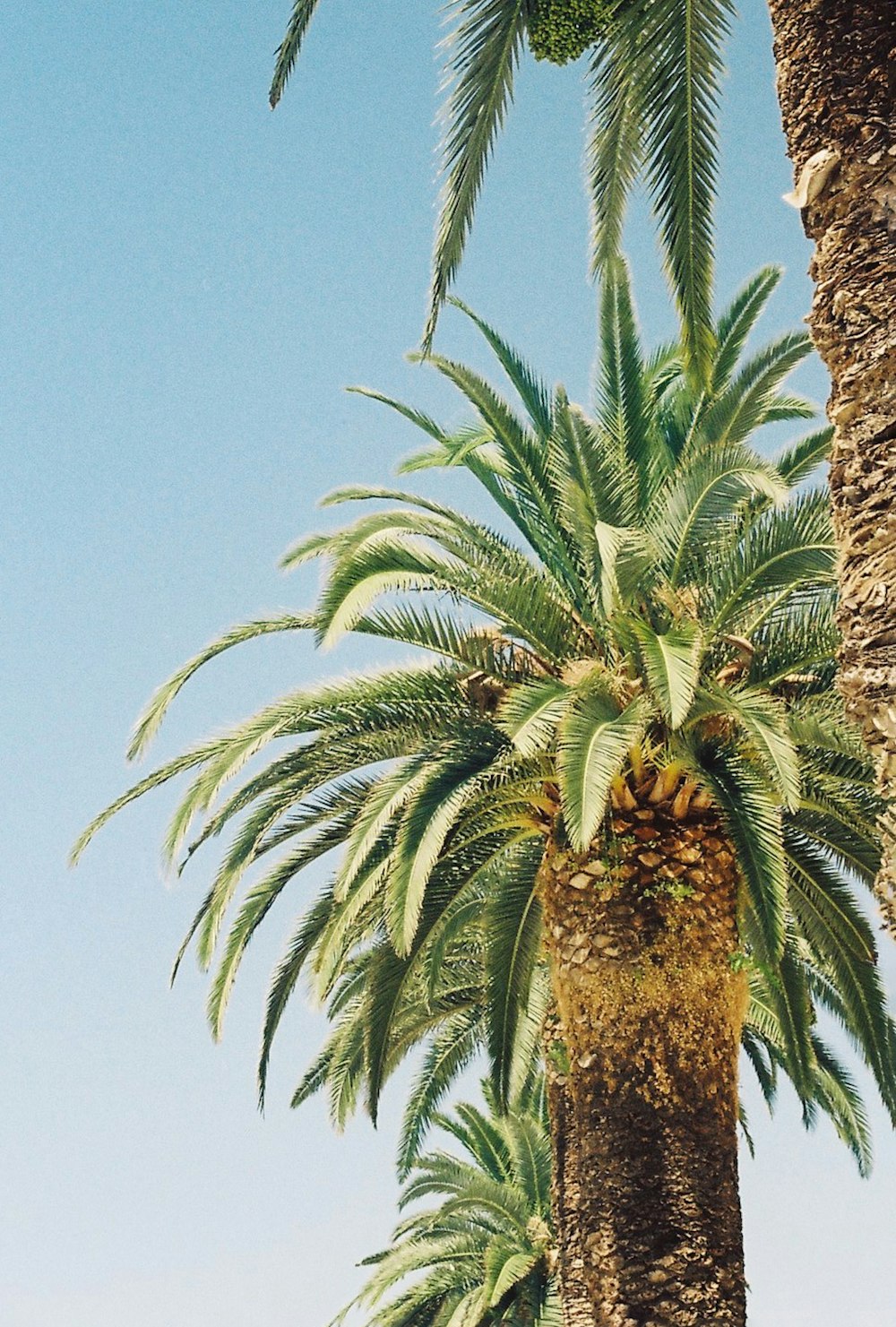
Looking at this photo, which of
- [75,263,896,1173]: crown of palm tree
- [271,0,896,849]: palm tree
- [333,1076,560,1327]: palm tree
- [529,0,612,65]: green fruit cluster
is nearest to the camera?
[271,0,896,849]: palm tree

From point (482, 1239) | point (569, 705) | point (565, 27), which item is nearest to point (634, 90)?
point (565, 27)

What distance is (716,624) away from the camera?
11164 millimetres

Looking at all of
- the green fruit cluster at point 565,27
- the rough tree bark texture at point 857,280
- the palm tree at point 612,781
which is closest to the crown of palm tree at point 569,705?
the palm tree at point 612,781

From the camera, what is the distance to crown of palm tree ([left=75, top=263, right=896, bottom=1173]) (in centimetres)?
1037

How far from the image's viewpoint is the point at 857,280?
4848 millimetres

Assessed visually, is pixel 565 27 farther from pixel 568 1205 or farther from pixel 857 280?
pixel 568 1205

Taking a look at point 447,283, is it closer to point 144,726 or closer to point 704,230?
point 704,230

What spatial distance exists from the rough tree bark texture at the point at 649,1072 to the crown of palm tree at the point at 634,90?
14.4 ft

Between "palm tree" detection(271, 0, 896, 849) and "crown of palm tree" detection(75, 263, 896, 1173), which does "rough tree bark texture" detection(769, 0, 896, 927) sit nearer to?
"palm tree" detection(271, 0, 896, 849)

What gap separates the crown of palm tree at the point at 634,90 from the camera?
8523mm

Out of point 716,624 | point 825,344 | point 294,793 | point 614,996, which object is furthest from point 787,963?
point 825,344

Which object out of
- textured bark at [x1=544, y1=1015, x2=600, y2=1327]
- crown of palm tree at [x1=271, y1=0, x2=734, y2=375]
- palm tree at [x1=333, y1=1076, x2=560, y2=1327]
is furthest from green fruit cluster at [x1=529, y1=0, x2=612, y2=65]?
palm tree at [x1=333, y1=1076, x2=560, y2=1327]

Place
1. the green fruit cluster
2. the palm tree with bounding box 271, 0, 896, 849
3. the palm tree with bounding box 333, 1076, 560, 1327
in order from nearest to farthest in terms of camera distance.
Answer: the palm tree with bounding box 271, 0, 896, 849
the green fruit cluster
the palm tree with bounding box 333, 1076, 560, 1327

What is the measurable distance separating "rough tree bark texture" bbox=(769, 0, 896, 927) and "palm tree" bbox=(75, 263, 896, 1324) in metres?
4.43
